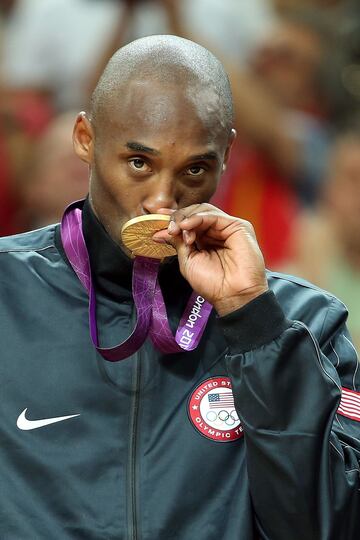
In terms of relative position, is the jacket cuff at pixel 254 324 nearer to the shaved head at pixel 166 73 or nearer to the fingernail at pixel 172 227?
the fingernail at pixel 172 227

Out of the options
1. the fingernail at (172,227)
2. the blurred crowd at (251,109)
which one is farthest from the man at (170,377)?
the blurred crowd at (251,109)

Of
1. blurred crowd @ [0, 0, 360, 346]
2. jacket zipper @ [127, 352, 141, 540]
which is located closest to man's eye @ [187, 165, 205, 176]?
jacket zipper @ [127, 352, 141, 540]

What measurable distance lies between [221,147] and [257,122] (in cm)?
273

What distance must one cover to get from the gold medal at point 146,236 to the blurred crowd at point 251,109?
2374 millimetres

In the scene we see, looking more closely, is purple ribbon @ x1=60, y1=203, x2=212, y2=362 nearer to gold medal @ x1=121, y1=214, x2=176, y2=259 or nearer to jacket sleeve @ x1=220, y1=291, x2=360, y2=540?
gold medal @ x1=121, y1=214, x2=176, y2=259

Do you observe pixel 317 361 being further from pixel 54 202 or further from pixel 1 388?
pixel 54 202

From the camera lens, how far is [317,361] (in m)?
2.52

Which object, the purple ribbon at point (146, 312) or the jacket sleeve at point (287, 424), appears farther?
the purple ribbon at point (146, 312)

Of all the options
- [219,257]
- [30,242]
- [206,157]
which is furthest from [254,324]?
[30,242]

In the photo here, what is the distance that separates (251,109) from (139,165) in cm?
283

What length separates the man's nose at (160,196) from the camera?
103 inches

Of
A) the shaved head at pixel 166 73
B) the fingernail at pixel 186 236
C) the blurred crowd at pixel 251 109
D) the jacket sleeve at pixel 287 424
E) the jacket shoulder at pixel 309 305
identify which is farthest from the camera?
the blurred crowd at pixel 251 109

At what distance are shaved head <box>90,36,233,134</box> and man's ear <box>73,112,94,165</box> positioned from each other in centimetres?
5

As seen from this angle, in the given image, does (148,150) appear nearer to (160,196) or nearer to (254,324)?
(160,196)
